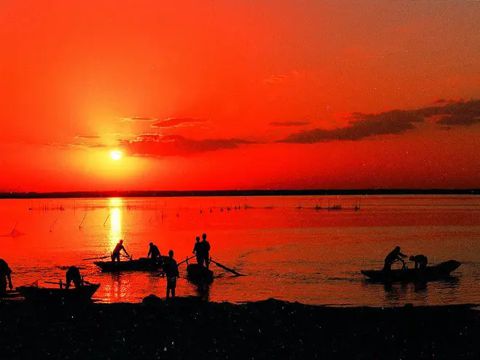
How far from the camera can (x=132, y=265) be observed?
128ft

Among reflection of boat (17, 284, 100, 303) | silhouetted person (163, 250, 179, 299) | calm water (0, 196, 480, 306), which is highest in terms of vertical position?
silhouetted person (163, 250, 179, 299)

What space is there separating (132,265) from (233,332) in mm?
21569

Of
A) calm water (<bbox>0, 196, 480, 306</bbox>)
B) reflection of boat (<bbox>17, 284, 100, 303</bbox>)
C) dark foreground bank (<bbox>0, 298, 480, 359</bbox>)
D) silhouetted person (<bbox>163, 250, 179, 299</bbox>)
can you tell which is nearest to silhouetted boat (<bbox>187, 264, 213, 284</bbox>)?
calm water (<bbox>0, 196, 480, 306</bbox>)

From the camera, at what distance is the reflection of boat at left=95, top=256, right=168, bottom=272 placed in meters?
38.7

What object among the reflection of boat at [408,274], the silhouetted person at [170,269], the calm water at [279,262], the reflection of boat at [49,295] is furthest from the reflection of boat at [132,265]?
the reflection of boat at [49,295]

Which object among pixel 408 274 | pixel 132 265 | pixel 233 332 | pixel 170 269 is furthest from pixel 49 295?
pixel 408 274

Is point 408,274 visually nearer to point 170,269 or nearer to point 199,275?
point 199,275

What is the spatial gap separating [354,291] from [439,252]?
25.4 metres

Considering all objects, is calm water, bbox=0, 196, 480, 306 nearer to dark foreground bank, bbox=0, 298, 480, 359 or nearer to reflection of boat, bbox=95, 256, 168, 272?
reflection of boat, bbox=95, 256, 168, 272

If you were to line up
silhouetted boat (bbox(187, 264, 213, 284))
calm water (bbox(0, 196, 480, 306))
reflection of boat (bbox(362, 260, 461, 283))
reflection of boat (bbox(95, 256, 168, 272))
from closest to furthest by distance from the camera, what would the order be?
calm water (bbox(0, 196, 480, 306))
silhouetted boat (bbox(187, 264, 213, 284))
reflection of boat (bbox(362, 260, 461, 283))
reflection of boat (bbox(95, 256, 168, 272))

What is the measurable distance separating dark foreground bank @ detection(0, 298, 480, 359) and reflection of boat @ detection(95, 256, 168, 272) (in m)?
15.5

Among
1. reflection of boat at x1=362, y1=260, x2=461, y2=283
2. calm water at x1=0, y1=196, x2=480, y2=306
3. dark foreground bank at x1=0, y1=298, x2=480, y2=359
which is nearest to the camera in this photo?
dark foreground bank at x1=0, y1=298, x2=480, y2=359

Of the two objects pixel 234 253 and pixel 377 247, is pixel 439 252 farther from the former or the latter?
pixel 234 253

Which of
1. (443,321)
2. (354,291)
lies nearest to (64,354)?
(443,321)
